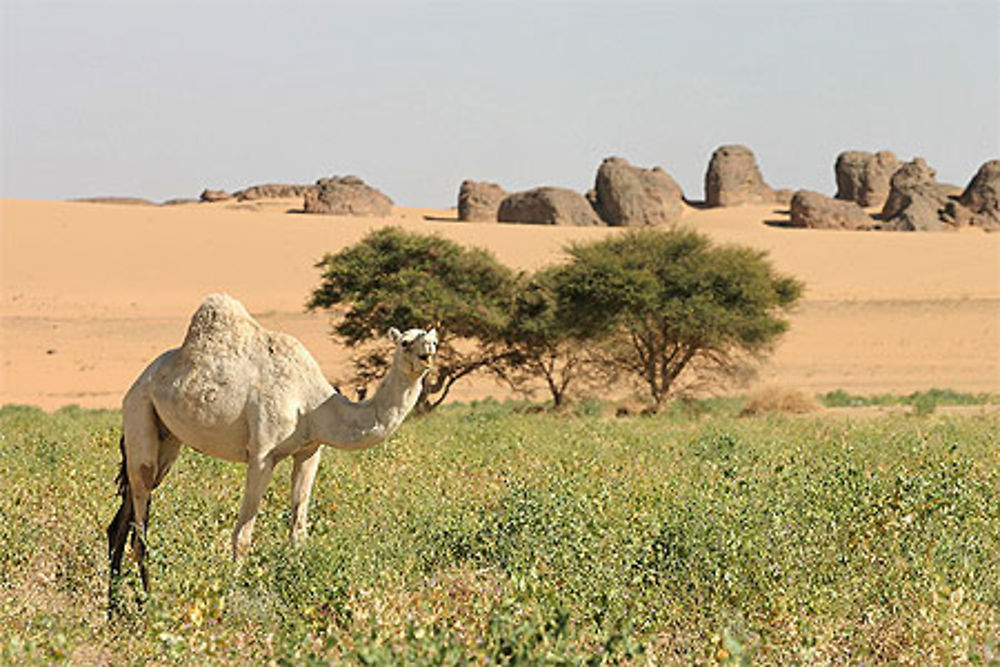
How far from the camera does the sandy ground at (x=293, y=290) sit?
137 feet

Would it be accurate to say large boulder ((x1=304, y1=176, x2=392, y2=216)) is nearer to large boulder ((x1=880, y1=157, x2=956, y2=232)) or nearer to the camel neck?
large boulder ((x1=880, y1=157, x2=956, y2=232))

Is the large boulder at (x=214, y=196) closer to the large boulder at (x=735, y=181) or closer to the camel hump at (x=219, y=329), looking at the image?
the large boulder at (x=735, y=181)

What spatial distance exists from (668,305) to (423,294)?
560 cm

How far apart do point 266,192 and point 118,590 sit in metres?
124

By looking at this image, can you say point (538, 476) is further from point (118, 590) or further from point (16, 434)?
point (16, 434)

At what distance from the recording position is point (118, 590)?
628 centimetres

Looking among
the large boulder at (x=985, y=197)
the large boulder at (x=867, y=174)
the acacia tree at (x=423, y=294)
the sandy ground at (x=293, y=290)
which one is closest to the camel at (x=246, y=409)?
the acacia tree at (x=423, y=294)

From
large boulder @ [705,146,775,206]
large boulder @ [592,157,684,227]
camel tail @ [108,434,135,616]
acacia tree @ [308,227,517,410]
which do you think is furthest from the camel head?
large boulder @ [705,146,775,206]

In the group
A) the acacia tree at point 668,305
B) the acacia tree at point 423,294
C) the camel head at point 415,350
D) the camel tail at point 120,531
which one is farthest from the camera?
the acacia tree at point 668,305

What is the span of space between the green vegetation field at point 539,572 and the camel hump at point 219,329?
119 cm

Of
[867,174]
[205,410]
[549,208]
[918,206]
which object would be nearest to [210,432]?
[205,410]

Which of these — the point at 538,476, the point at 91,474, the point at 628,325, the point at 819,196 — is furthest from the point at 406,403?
the point at 819,196

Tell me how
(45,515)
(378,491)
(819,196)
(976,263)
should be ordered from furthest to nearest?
(819,196)
(976,263)
(378,491)
(45,515)

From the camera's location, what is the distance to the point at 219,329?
8.00 m
